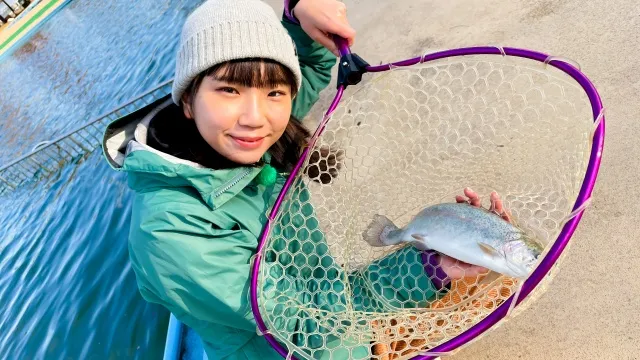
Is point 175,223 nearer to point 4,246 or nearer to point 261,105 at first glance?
point 261,105

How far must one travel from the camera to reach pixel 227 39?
1707mm

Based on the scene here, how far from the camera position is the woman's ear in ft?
6.24

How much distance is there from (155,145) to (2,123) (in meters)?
10.7

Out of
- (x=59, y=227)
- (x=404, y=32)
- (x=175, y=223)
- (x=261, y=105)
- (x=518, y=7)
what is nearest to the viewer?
(x=175, y=223)

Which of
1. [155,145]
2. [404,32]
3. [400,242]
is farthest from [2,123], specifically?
[400,242]

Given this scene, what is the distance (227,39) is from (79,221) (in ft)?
16.3

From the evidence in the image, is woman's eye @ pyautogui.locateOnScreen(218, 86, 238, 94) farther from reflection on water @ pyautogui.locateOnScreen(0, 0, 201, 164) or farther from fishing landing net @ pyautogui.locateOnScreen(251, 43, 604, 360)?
reflection on water @ pyautogui.locateOnScreen(0, 0, 201, 164)

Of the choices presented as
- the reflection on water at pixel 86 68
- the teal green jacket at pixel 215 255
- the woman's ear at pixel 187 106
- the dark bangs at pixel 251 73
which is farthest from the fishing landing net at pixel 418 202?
the reflection on water at pixel 86 68

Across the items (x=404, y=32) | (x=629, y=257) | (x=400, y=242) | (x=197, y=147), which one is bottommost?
(x=404, y=32)

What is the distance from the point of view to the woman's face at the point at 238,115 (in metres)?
1.74

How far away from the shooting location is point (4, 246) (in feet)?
20.2

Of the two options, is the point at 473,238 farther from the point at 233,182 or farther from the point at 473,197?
the point at 233,182

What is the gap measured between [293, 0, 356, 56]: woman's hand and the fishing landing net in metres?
0.08

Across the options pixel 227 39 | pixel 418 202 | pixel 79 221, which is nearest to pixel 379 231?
pixel 418 202
